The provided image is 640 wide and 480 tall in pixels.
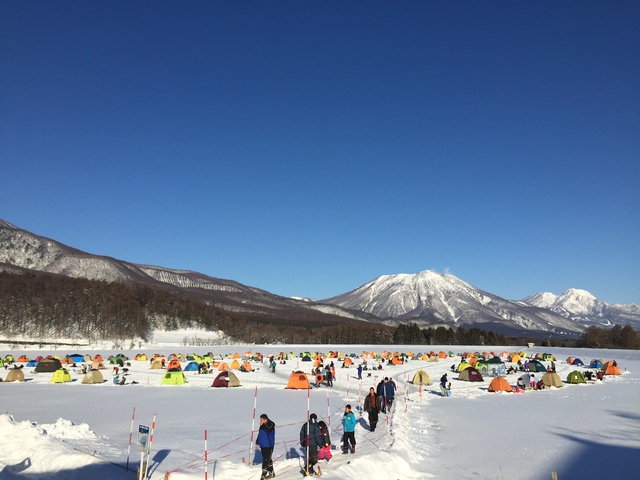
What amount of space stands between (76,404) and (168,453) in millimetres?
11488

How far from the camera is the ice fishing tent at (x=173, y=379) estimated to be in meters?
29.6

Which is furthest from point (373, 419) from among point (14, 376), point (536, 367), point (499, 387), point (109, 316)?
point (109, 316)

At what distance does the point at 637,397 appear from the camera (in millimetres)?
23531

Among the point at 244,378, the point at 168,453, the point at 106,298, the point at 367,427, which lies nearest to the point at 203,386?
the point at 244,378

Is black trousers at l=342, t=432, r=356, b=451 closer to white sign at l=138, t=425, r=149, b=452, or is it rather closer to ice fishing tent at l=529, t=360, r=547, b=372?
white sign at l=138, t=425, r=149, b=452

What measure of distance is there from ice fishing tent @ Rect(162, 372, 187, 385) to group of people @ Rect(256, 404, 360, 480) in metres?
21.0

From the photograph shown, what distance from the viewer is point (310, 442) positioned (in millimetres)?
9836

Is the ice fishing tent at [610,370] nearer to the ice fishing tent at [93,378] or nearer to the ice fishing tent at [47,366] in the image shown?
the ice fishing tent at [93,378]

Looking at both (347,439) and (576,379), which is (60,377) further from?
(576,379)

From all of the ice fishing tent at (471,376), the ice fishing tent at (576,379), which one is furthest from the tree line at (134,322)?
the ice fishing tent at (471,376)

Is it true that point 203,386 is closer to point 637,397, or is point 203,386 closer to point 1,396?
point 1,396

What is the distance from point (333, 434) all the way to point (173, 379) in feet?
61.5

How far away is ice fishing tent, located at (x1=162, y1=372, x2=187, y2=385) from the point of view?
29.6 metres

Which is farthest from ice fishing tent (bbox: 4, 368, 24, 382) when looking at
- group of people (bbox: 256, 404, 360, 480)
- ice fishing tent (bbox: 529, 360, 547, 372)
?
ice fishing tent (bbox: 529, 360, 547, 372)
